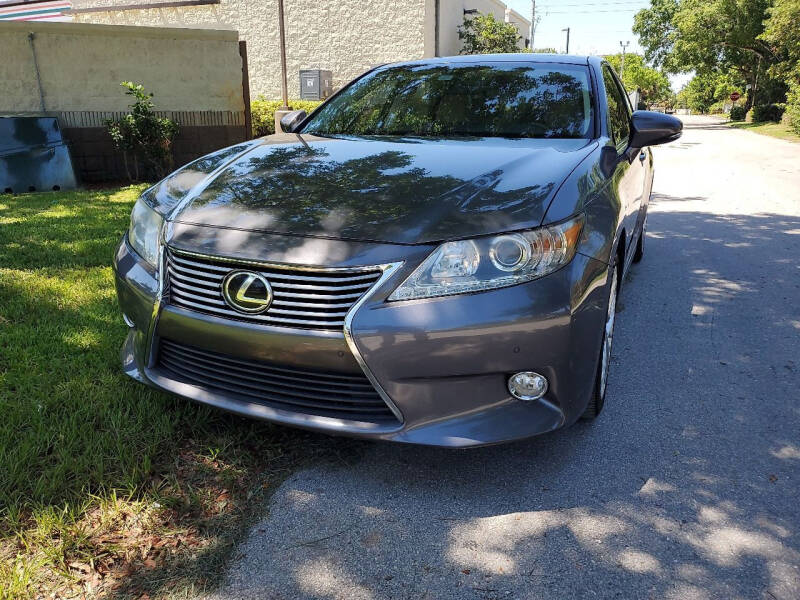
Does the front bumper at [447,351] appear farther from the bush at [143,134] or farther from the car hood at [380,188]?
the bush at [143,134]

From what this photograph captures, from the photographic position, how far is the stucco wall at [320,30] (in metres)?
24.8

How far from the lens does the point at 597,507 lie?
2.35 metres

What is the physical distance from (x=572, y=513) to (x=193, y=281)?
159 centimetres

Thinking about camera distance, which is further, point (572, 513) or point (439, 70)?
point (439, 70)

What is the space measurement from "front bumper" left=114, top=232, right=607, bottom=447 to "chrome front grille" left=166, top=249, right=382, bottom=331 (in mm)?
37

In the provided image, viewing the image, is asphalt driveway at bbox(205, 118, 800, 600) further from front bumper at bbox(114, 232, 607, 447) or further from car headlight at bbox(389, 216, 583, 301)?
car headlight at bbox(389, 216, 583, 301)

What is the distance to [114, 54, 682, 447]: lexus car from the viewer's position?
2121 millimetres

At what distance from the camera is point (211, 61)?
10.3 metres

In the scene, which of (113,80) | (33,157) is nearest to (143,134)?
(113,80)

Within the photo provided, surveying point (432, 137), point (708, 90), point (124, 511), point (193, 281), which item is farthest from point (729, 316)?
point (708, 90)

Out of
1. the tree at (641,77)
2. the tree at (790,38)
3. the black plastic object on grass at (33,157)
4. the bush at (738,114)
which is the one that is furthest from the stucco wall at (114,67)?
the tree at (641,77)

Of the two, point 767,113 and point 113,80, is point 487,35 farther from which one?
point 767,113

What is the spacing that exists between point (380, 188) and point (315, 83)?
77.8ft

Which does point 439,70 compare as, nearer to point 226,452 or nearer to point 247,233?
point 247,233
